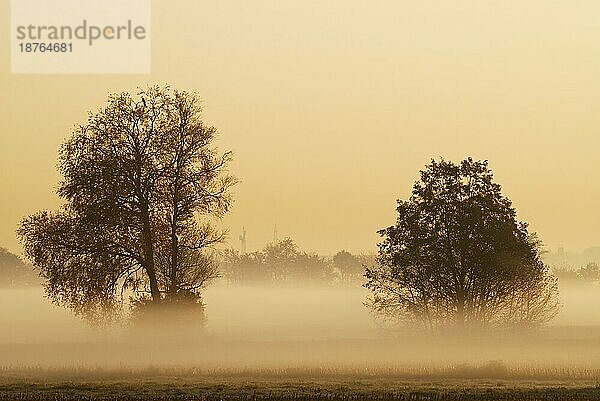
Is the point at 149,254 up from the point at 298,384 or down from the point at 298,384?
up

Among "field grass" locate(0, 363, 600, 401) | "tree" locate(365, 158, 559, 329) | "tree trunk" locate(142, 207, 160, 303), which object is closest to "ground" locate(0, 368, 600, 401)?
"field grass" locate(0, 363, 600, 401)

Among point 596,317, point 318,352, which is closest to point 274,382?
point 318,352

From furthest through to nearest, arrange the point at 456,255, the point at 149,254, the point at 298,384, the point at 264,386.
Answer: the point at 456,255, the point at 149,254, the point at 298,384, the point at 264,386

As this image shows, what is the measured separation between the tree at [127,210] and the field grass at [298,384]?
735 cm

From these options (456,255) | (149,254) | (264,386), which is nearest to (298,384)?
(264,386)

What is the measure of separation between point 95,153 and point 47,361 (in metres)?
10.6

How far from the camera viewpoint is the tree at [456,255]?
5897 cm

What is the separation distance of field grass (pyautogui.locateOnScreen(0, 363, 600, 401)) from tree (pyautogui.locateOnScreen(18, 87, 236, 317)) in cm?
735

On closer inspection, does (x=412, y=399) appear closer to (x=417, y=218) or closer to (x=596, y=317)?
(x=417, y=218)

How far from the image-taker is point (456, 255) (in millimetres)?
59438

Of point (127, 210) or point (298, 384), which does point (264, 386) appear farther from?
point (127, 210)

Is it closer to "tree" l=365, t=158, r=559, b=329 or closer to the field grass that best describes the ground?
the field grass

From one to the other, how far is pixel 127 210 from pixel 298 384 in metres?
16.9

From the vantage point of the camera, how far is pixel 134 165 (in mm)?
53125
